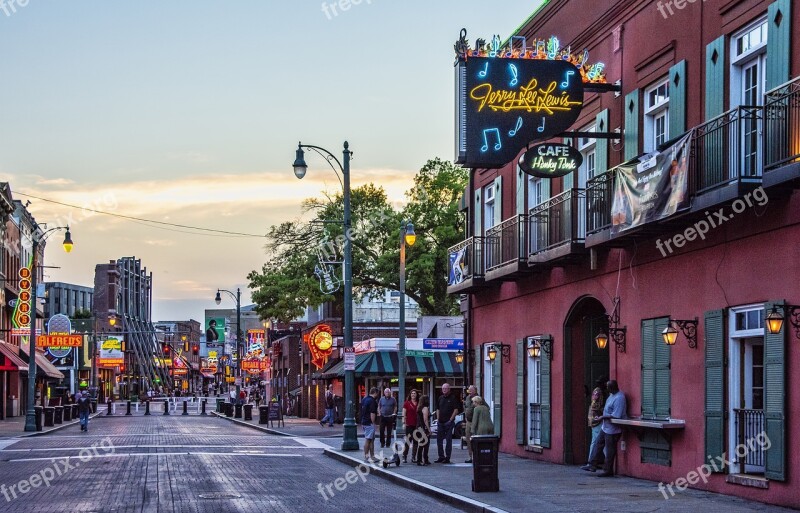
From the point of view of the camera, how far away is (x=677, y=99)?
1964 cm

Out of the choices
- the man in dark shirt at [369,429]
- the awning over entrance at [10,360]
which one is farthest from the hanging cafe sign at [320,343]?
the man in dark shirt at [369,429]

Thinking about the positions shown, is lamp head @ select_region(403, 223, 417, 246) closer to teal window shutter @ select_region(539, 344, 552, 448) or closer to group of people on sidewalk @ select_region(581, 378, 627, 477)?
teal window shutter @ select_region(539, 344, 552, 448)

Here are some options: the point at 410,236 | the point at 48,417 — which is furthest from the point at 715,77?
the point at 48,417

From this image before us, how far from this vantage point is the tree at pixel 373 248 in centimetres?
6016

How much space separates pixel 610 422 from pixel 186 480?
26.5ft

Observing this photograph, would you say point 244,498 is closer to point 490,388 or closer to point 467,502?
point 467,502

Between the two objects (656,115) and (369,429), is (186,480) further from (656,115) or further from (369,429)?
(656,115)

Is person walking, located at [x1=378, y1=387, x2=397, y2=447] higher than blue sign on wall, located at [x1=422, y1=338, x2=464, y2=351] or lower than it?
lower

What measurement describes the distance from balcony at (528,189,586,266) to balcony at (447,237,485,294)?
3.75 meters

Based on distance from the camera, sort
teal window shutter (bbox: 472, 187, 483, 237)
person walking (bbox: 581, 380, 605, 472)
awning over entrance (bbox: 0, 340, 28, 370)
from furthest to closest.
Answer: awning over entrance (bbox: 0, 340, 28, 370), teal window shutter (bbox: 472, 187, 483, 237), person walking (bbox: 581, 380, 605, 472)

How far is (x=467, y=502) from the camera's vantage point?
677 inches

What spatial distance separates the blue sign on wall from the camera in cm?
4962

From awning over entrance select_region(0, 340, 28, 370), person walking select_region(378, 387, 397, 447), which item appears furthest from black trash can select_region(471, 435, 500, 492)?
awning over entrance select_region(0, 340, 28, 370)

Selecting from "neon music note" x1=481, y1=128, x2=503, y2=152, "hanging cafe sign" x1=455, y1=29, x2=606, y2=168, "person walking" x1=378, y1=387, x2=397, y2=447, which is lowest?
"person walking" x1=378, y1=387, x2=397, y2=447
